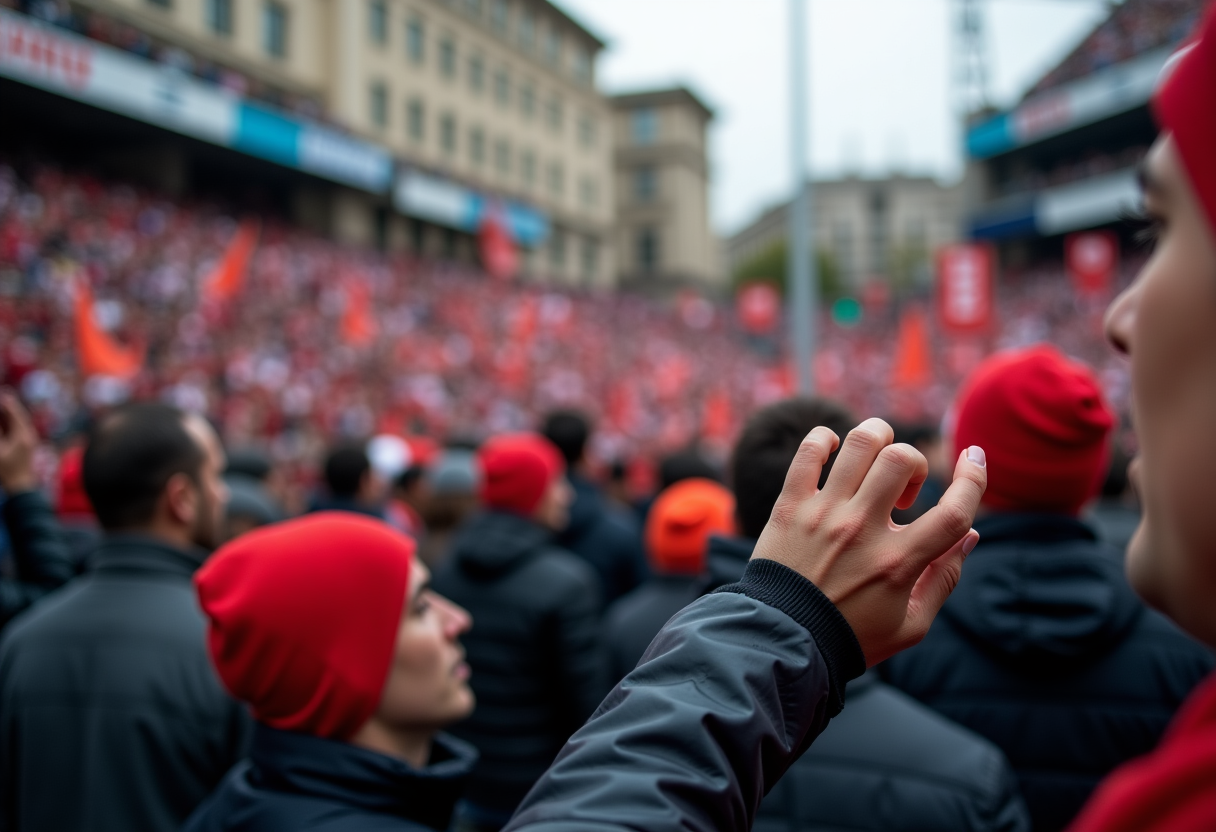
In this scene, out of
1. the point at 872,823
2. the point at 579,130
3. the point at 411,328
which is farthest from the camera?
the point at 579,130

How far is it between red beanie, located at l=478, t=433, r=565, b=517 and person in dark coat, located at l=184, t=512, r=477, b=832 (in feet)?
6.14

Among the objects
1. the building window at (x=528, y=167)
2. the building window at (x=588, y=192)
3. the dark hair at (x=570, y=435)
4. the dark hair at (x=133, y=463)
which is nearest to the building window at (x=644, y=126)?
the building window at (x=588, y=192)

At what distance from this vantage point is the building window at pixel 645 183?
2286 inches

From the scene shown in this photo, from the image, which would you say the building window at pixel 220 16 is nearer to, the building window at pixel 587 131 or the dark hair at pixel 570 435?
the building window at pixel 587 131

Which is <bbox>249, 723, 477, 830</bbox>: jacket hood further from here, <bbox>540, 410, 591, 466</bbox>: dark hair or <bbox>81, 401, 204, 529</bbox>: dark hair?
<bbox>540, 410, 591, 466</bbox>: dark hair

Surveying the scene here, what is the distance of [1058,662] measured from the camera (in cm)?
209

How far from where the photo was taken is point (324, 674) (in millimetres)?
1820

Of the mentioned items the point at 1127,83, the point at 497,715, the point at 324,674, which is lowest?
the point at 497,715

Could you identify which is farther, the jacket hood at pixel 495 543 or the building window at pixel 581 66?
the building window at pixel 581 66

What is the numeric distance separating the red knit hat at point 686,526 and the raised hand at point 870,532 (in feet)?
6.95

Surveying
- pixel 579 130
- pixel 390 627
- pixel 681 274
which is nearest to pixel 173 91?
pixel 390 627

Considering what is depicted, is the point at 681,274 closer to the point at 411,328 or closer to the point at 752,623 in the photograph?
the point at 411,328

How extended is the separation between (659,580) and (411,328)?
2051 cm

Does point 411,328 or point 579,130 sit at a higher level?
point 579,130
